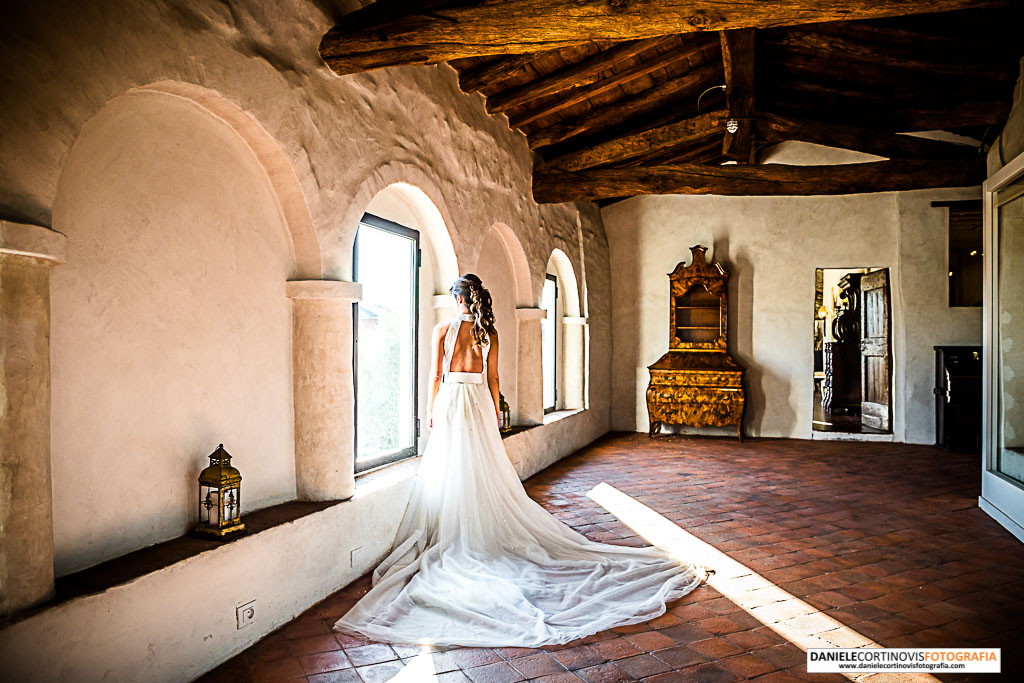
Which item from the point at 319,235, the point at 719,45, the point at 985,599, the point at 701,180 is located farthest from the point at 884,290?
the point at 319,235

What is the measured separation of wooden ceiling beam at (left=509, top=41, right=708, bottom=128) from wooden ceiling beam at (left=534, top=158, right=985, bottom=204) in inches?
35.8

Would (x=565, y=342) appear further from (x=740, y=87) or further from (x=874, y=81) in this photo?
(x=874, y=81)

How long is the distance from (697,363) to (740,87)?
4422 millimetres

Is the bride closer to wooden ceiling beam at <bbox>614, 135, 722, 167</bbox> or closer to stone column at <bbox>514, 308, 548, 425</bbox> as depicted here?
stone column at <bbox>514, 308, 548, 425</bbox>

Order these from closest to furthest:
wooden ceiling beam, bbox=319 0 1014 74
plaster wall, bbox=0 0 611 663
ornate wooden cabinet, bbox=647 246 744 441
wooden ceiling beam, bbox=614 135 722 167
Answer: plaster wall, bbox=0 0 611 663 < wooden ceiling beam, bbox=319 0 1014 74 < wooden ceiling beam, bbox=614 135 722 167 < ornate wooden cabinet, bbox=647 246 744 441

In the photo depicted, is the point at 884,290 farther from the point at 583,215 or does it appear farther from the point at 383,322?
the point at 383,322

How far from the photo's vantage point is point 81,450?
2.61 metres

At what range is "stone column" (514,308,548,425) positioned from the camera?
311 inches

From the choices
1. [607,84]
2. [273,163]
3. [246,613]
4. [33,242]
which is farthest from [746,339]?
[33,242]

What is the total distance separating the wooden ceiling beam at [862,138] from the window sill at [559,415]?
4286 mm

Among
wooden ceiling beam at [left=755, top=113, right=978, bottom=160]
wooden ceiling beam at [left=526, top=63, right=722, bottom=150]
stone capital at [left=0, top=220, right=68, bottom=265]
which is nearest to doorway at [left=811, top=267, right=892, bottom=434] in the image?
wooden ceiling beam at [left=755, top=113, right=978, bottom=160]

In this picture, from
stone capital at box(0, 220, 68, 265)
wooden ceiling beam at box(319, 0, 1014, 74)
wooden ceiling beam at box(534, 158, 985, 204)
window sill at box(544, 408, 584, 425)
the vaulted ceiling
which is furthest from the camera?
→ window sill at box(544, 408, 584, 425)

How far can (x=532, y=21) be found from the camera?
131 inches

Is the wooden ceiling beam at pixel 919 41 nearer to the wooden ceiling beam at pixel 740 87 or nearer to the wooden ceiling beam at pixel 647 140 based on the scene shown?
the wooden ceiling beam at pixel 740 87
